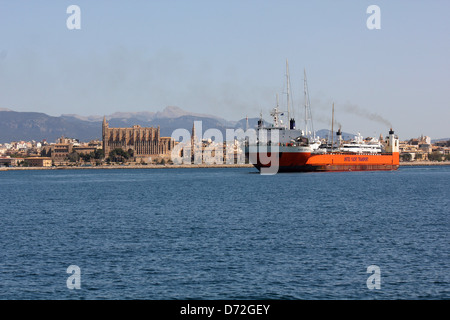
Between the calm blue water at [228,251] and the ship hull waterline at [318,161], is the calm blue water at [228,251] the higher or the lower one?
the lower one

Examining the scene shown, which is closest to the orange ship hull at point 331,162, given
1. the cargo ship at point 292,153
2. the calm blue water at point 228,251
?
the cargo ship at point 292,153

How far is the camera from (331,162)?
10881 cm

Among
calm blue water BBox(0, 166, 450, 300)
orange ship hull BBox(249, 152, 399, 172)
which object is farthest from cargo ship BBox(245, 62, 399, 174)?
calm blue water BBox(0, 166, 450, 300)

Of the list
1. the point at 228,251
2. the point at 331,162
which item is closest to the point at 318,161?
the point at 331,162

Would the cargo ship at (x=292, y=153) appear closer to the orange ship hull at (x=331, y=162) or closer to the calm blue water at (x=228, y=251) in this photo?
the orange ship hull at (x=331, y=162)

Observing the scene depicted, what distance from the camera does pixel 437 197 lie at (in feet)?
182

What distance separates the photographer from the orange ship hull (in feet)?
325

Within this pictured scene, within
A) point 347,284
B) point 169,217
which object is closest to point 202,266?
point 347,284

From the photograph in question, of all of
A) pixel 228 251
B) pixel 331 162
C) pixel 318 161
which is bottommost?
pixel 228 251

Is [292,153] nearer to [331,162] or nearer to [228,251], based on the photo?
[331,162]

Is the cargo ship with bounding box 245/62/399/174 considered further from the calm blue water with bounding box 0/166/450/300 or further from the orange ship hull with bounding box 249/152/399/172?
the calm blue water with bounding box 0/166/450/300

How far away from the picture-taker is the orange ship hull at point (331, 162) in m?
99.1

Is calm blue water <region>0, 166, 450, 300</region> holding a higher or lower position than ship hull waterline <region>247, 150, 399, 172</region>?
lower

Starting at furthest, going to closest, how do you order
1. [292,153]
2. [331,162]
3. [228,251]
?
Result: 1. [331,162]
2. [292,153]
3. [228,251]
